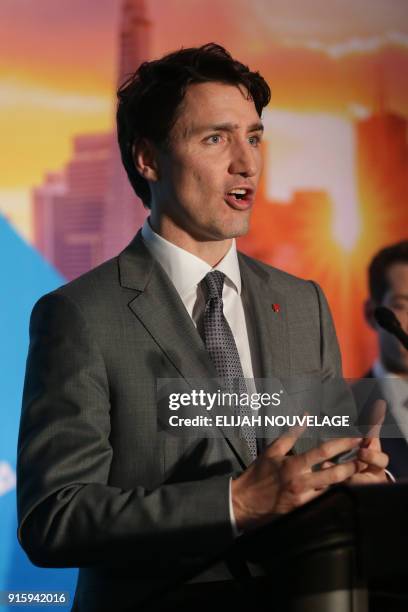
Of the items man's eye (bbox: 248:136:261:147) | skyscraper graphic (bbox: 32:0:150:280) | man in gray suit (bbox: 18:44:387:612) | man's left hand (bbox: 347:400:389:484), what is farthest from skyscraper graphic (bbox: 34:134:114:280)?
man's left hand (bbox: 347:400:389:484)

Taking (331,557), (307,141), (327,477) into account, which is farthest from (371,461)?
(307,141)

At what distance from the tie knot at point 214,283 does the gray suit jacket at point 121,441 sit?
3.3 inches

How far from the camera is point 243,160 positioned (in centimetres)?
203

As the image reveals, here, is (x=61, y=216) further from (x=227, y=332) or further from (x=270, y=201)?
(x=227, y=332)

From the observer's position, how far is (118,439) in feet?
6.17

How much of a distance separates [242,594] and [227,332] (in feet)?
2.29

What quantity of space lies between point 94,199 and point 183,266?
1439 mm

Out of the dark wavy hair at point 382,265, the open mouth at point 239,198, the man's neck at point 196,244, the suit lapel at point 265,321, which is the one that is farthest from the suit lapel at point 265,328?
the dark wavy hair at point 382,265

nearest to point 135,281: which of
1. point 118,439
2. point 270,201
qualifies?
point 118,439

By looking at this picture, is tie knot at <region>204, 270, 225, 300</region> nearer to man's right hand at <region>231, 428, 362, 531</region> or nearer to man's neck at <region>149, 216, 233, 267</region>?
man's neck at <region>149, 216, 233, 267</region>

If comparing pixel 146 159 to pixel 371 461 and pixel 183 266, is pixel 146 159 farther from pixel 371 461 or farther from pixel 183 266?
pixel 371 461

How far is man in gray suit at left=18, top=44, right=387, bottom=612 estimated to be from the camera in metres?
1.64

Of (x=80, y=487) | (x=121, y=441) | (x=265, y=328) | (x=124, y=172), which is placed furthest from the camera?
(x=124, y=172)

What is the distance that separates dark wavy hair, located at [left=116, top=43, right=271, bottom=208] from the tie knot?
0.34 m
